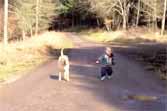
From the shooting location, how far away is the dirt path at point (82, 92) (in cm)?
1440

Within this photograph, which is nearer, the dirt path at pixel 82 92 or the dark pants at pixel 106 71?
the dirt path at pixel 82 92

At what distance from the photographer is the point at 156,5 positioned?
8181 centimetres

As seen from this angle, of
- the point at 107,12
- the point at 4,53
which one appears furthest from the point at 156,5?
the point at 4,53

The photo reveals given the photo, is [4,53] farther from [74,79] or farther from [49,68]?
[74,79]

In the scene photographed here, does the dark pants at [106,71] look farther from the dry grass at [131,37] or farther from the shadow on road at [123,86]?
the dry grass at [131,37]

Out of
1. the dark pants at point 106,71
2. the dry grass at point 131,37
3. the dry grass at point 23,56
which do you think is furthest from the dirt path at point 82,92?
the dry grass at point 131,37

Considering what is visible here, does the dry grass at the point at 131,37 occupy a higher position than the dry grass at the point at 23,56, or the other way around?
the dry grass at the point at 23,56

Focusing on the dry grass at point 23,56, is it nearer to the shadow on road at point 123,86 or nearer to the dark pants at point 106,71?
the shadow on road at point 123,86

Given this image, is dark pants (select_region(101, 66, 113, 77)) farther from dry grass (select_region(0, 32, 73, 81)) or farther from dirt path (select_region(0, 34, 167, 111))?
dry grass (select_region(0, 32, 73, 81))

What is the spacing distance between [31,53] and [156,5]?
49.6m

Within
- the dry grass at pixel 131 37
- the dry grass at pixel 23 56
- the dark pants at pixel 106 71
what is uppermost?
the dark pants at pixel 106 71

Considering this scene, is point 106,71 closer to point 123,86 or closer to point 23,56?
point 123,86

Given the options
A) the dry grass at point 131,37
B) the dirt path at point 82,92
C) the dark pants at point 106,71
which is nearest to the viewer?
the dirt path at point 82,92

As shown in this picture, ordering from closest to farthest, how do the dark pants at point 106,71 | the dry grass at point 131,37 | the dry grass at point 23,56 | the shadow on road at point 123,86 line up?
the shadow on road at point 123,86
the dark pants at point 106,71
the dry grass at point 23,56
the dry grass at point 131,37
